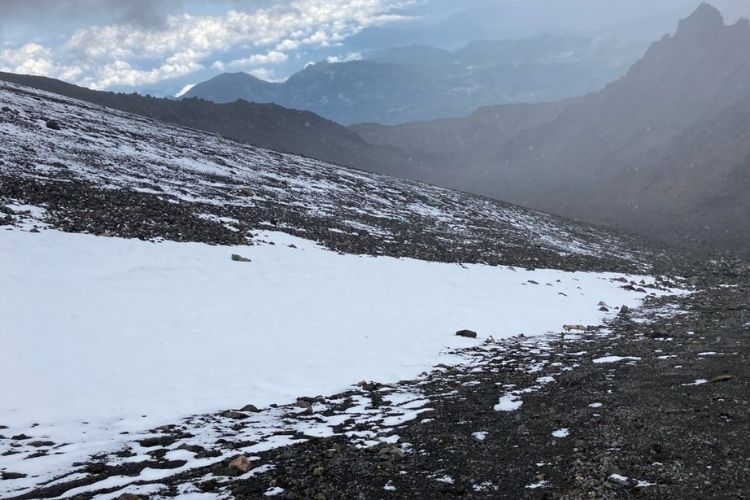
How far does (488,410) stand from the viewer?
8.98 metres

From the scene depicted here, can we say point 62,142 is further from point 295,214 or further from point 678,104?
point 678,104

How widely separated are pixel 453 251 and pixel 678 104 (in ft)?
552

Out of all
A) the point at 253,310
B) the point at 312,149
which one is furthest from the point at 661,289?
the point at 312,149

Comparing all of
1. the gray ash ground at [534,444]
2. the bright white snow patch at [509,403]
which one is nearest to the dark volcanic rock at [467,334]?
the gray ash ground at [534,444]

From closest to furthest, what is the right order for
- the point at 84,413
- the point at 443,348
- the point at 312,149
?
the point at 84,413
the point at 443,348
the point at 312,149

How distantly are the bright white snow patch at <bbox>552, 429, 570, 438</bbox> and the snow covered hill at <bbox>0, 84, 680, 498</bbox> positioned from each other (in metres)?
2.49

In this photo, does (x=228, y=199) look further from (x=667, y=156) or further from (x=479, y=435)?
(x=667, y=156)

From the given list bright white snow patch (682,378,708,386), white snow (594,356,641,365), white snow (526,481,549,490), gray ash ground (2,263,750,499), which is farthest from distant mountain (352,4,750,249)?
white snow (526,481,549,490)

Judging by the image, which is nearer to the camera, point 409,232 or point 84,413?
point 84,413

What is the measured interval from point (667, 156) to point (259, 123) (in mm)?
114587

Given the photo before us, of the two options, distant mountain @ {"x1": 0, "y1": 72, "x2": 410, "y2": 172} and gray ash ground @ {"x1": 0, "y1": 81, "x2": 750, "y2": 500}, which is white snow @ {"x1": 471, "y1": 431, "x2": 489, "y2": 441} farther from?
distant mountain @ {"x1": 0, "y1": 72, "x2": 410, "y2": 172}

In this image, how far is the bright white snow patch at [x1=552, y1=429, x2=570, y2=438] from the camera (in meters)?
7.32

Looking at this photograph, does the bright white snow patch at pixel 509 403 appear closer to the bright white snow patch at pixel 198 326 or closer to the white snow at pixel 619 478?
the bright white snow patch at pixel 198 326

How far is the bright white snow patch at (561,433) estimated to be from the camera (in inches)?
288
